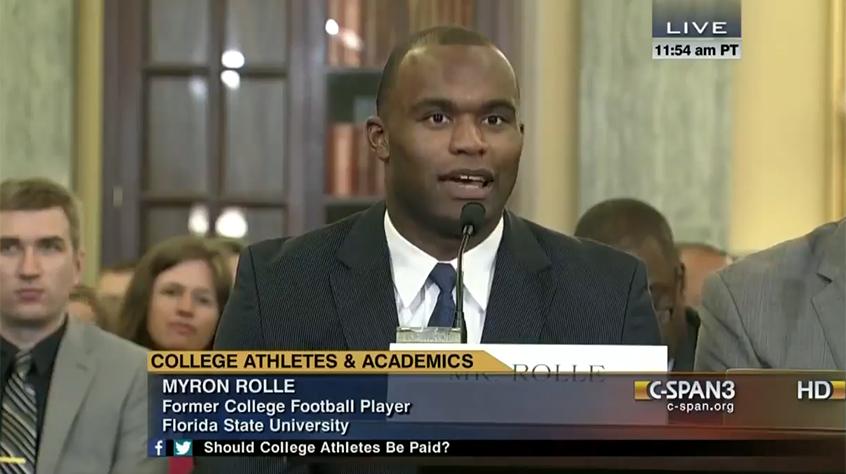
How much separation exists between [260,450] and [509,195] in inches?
20.3

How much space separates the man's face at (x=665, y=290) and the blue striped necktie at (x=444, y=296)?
0.31m

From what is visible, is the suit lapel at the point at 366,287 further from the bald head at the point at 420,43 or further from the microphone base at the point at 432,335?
the bald head at the point at 420,43

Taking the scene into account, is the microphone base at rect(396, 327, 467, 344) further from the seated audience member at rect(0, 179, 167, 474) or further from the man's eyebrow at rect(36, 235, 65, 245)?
the man's eyebrow at rect(36, 235, 65, 245)

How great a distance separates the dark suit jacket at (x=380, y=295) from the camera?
5.58 feet

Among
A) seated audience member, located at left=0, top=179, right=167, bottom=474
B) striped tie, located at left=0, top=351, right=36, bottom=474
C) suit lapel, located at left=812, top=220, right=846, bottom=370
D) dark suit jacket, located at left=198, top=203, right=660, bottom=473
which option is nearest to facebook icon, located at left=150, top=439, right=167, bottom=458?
dark suit jacket, located at left=198, top=203, right=660, bottom=473

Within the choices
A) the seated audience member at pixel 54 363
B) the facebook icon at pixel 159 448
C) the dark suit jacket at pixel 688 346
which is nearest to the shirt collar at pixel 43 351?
the seated audience member at pixel 54 363

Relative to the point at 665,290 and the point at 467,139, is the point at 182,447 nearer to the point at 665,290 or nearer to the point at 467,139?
the point at 467,139

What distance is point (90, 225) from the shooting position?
198 centimetres

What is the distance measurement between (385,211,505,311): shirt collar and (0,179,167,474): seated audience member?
0.42 metres

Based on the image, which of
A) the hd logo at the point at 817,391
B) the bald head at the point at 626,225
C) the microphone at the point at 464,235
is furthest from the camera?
the bald head at the point at 626,225

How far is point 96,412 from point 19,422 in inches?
4.5

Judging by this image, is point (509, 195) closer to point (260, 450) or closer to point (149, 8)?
point (260, 450)

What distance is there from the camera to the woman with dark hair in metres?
1.92

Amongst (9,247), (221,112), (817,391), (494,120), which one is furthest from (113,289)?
(817,391)
